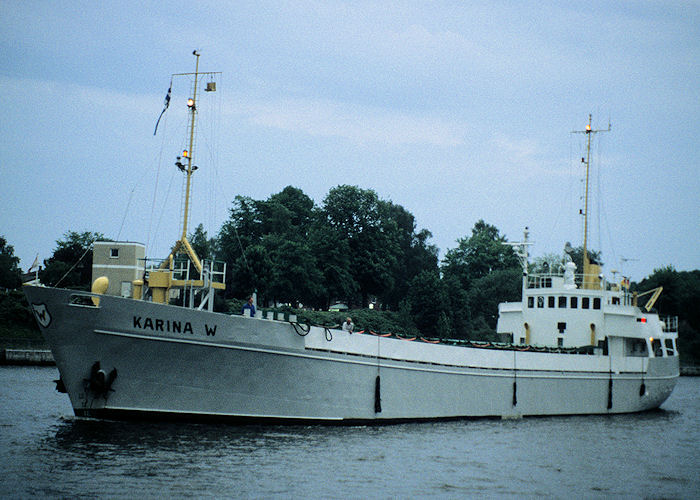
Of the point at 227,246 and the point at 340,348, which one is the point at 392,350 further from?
the point at 227,246

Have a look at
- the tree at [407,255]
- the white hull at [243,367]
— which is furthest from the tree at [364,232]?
the white hull at [243,367]

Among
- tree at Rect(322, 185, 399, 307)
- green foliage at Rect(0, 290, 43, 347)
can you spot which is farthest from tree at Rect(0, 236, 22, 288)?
tree at Rect(322, 185, 399, 307)

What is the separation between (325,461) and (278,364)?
455cm

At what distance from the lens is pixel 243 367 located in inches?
901

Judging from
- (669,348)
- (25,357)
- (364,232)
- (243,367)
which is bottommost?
(25,357)

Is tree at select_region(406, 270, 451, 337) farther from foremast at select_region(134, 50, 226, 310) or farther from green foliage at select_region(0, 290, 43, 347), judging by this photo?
foremast at select_region(134, 50, 226, 310)

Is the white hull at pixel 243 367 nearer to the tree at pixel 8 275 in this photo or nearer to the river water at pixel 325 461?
the river water at pixel 325 461

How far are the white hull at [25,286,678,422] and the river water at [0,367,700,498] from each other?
651 mm

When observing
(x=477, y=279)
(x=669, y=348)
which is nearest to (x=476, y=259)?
(x=477, y=279)

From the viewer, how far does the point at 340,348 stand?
24906 millimetres

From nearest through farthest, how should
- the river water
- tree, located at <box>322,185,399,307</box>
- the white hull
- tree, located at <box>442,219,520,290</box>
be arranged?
1. the river water
2. the white hull
3. tree, located at <box>322,185,399,307</box>
4. tree, located at <box>442,219,520,290</box>

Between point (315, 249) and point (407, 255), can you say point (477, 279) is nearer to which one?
point (407, 255)

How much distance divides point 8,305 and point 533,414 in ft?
131

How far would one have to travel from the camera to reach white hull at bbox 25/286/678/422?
21484mm
